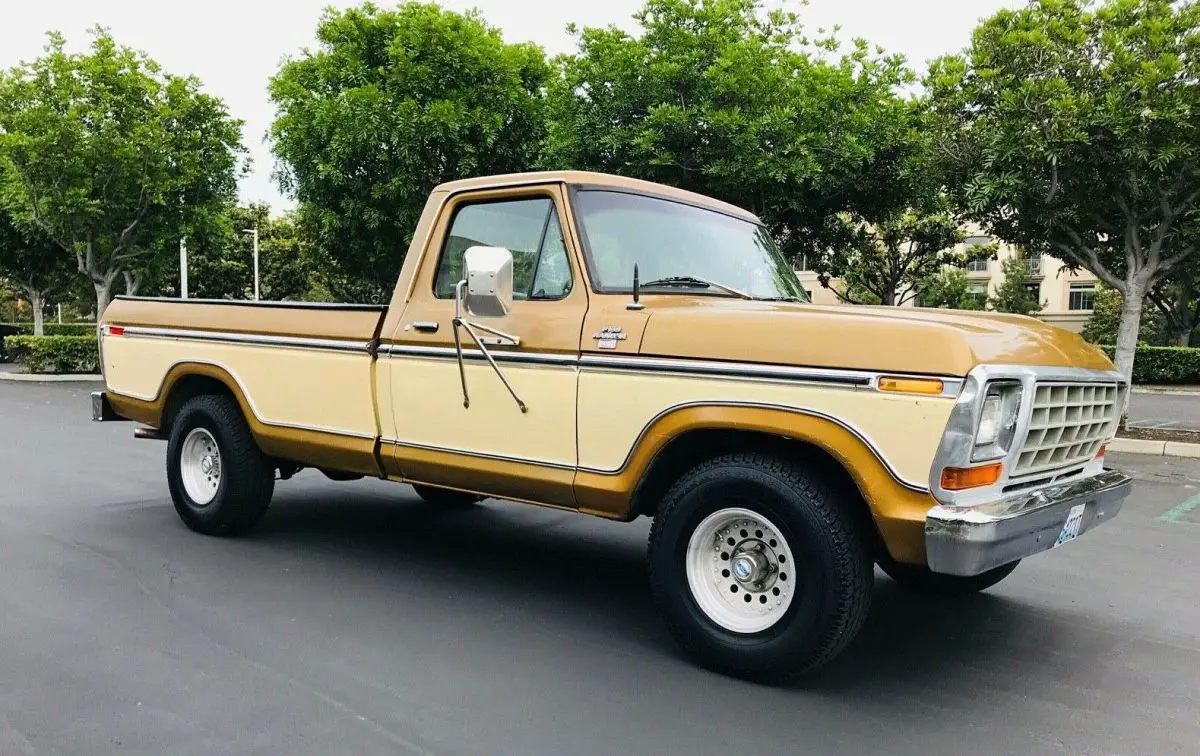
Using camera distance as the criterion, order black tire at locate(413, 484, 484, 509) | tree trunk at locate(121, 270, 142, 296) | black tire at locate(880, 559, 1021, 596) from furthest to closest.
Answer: tree trunk at locate(121, 270, 142, 296), black tire at locate(413, 484, 484, 509), black tire at locate(880, 559, 1021, 596)

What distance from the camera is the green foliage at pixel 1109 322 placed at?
1464 inches

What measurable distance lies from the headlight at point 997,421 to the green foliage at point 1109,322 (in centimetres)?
3771

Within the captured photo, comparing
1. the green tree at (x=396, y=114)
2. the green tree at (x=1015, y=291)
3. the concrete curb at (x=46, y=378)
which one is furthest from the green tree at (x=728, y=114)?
the green tree at (x=1015, y=291)

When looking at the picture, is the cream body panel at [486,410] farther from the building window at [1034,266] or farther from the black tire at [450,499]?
the building window at [1034,266]

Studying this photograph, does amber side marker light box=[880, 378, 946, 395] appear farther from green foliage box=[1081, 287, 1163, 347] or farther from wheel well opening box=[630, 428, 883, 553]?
green foliage box=[1081, 287, 1163, 347]

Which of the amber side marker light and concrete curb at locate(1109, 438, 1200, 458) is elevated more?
the amber side marker light

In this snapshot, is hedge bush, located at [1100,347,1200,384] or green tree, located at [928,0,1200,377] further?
hedge bush, located at [1100,347,1200,384]

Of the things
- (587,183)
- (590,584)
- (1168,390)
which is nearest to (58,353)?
(590,584)

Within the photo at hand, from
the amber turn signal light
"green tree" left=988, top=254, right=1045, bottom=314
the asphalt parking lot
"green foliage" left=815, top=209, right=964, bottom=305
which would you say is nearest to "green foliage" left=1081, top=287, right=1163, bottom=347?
"green tree" left=988, top=254, right=1045, bottom=314

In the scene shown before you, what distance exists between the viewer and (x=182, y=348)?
6074 millimetres

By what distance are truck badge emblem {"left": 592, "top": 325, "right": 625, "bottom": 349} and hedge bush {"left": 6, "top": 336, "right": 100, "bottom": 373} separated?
21922 millimetres

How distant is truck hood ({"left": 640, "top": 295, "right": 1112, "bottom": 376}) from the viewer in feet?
11.0

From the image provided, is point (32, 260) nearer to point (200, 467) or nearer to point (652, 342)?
point (200, 467)

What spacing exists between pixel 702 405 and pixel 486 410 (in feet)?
4.03
